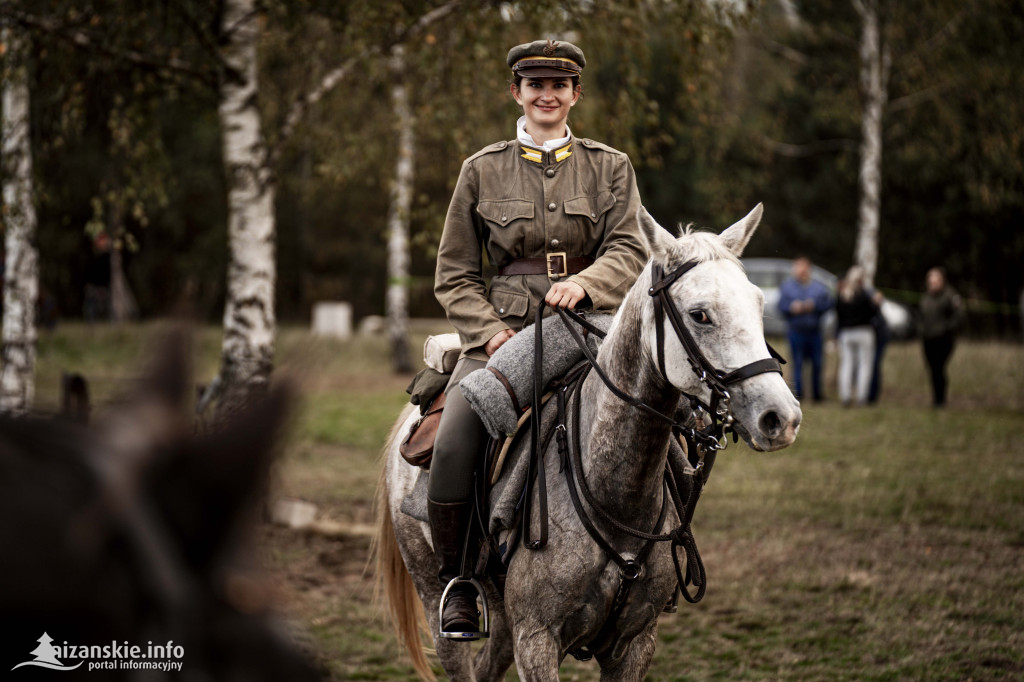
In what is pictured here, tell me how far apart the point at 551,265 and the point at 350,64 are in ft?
17.6

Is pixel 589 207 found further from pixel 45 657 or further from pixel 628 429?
pixel 45 657

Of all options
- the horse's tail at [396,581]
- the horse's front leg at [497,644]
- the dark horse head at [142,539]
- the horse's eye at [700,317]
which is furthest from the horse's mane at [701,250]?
the dark horse head at [142,539]

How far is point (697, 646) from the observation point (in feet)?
17.5

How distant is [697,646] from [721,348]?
3236 mm

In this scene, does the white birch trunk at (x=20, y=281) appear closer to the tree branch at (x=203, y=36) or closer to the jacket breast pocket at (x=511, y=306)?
the tree branch at (x=203, y=36)

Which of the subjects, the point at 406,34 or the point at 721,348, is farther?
the point at 406,34

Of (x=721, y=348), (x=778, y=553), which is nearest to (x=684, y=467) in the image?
(x=721, y=348)

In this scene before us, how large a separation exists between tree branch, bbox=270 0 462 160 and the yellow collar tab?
4.51m

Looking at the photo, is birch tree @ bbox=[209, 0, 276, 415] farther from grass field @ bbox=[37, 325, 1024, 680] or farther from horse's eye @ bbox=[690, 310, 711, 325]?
horse's eye @ bbox=[690, 310, 711, 325]

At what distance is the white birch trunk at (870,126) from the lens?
19.3 meters

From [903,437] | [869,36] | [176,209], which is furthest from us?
[176,209]

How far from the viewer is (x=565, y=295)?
324 centimetres

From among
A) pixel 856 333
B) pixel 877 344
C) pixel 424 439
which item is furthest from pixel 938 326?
pixel 424 439

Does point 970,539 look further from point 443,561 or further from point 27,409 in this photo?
point 27,409
